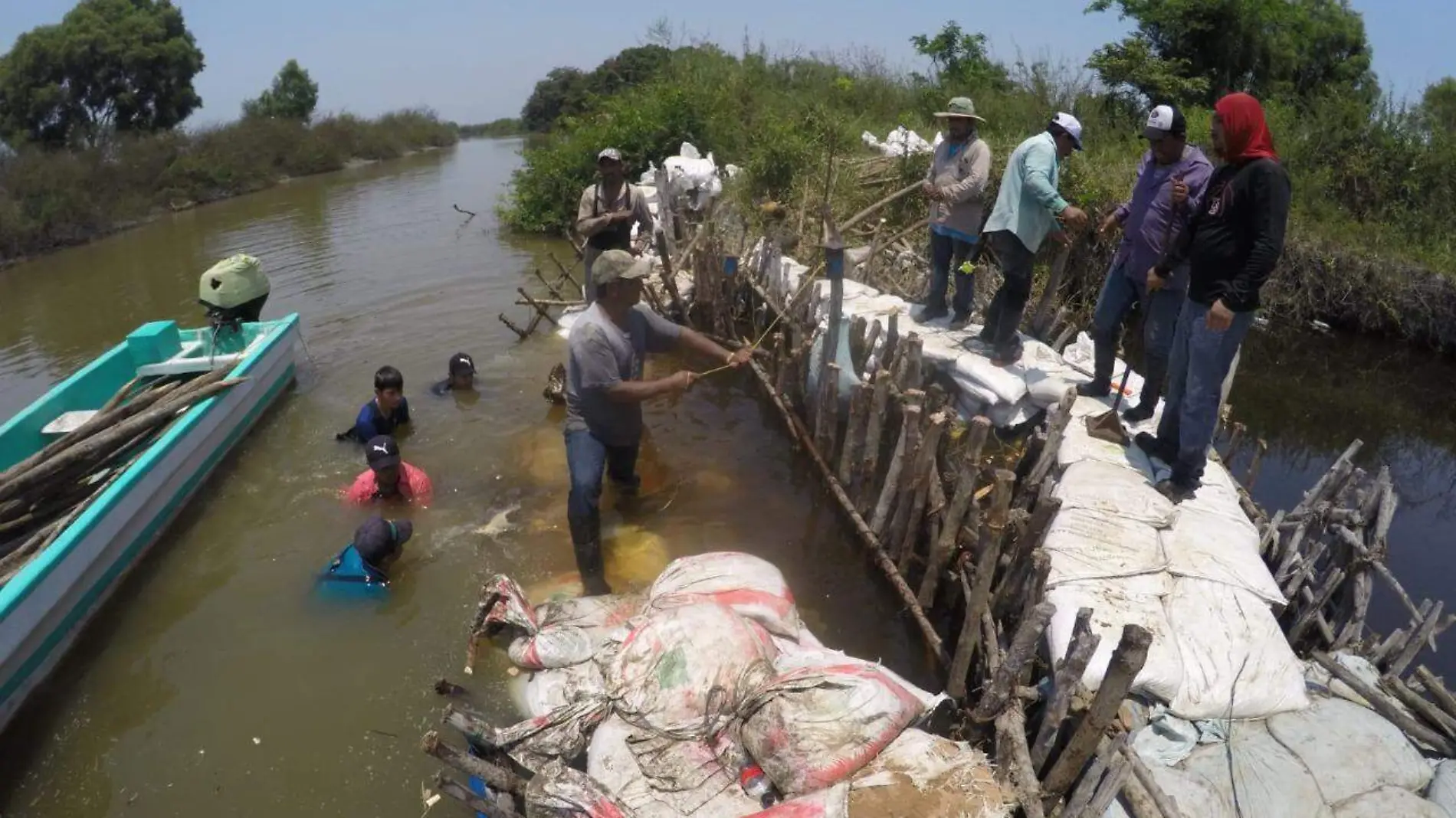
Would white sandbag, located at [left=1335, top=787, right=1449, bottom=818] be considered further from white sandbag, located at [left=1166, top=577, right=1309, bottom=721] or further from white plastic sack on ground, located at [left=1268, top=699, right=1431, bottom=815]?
white sandbag, located at [left=1166, top=577, right=1309, bottom=721]

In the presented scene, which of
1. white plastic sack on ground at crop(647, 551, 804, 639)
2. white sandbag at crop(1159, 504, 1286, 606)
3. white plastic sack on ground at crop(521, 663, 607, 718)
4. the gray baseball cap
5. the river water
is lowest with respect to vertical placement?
the river water

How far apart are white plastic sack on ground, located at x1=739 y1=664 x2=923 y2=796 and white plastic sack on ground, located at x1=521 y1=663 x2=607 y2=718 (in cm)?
80

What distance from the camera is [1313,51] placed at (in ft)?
44.3

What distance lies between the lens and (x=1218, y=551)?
336 cm

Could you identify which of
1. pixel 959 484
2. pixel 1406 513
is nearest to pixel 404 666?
pixel 959 484

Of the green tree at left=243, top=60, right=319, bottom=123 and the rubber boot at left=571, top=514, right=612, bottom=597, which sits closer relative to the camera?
the rubber boot at left=571, top=514, right=612, bottom=597

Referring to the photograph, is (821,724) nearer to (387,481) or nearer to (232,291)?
(387,481)

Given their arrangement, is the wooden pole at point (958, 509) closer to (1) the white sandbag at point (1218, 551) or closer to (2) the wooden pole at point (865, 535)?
(2) the wooden pole at point (865, 535)

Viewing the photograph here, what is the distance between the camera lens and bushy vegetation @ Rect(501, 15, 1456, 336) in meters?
9.34

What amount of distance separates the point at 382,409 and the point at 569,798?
4584mm

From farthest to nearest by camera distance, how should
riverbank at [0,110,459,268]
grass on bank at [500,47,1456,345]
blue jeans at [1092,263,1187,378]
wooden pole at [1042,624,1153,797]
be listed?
riverbank at [0,110,459,268] < grass on bank at [500,47,1456,345] < blue jeans at [1092,263,1187,378] < wooden pole at [1042,624,1153,797]

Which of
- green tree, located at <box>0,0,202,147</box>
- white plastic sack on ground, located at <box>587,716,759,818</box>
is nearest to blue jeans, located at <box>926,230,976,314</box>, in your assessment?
white plastic sack on ground, located at <box>587,716,759,818</box>

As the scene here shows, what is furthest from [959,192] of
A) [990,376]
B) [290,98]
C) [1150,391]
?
[290,98]

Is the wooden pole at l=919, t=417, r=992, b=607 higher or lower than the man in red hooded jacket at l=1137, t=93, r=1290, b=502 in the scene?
lower
